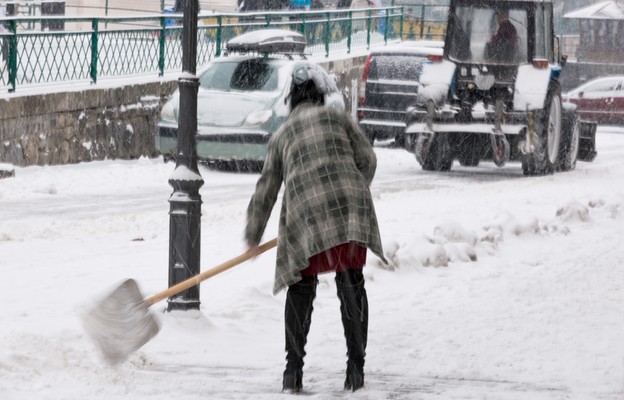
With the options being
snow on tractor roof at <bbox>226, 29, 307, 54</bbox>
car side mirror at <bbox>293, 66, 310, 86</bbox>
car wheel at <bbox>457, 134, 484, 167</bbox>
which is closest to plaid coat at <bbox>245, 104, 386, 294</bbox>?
car side mirror at <bbox>293, 66, 310, 86</bbox>

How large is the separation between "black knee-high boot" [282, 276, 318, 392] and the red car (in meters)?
24.3

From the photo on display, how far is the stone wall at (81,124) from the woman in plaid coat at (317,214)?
10041 mm

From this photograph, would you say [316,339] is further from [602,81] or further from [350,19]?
[602,81]

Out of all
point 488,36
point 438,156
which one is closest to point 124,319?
point 438,156

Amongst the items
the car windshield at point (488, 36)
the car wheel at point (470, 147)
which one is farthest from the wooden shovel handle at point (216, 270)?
the car windshield at point (488, 36)

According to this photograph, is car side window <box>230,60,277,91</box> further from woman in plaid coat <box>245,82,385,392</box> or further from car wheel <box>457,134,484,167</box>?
woman in plaid coat <box>245,82,385,392</box>

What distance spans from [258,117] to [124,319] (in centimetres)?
982

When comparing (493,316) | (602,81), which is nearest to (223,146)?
(493,316)

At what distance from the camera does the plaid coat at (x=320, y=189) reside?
6023 mm

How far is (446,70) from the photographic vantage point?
1803cm

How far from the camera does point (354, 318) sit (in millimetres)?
6195

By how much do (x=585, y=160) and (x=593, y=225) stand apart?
758 centimetres

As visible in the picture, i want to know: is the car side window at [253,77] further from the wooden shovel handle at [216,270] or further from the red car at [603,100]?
the red car at [603,100]

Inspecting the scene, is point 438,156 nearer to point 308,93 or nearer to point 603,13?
point 308,93
